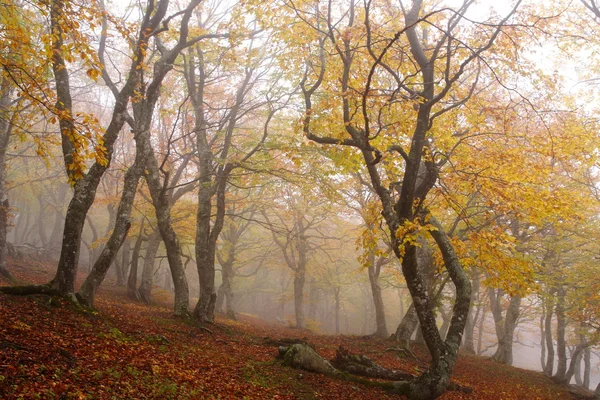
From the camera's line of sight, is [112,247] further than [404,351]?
No

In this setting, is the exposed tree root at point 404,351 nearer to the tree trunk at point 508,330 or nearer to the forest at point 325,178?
the forest at point 325,178

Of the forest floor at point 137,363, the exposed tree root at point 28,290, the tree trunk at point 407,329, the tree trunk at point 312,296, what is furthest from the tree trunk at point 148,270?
the tree trunk at point 312,296

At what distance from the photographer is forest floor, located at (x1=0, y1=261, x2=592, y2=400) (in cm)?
521

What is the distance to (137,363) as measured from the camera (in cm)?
679

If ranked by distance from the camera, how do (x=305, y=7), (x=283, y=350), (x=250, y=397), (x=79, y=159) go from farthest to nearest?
(x=305, y=7) < (x=283, y=350) < (x=250, y=397) < (x=79, y=159)

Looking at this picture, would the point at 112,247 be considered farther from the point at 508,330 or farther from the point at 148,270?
→ the point at 508,330

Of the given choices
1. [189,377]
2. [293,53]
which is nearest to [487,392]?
[189,377]

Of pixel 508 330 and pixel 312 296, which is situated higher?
pixel 508 330

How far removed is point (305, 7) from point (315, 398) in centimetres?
1052

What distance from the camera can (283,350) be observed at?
33.9 ft

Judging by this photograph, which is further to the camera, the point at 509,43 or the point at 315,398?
the point at 509,43

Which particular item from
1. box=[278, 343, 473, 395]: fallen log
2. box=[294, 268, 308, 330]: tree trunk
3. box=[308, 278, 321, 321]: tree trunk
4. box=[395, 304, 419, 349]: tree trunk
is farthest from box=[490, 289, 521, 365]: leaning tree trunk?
box=[308, 278, 321, 321]: tree trunk

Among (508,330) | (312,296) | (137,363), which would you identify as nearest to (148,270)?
(137,363)

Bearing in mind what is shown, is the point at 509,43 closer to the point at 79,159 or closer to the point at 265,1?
the point at 265,1
